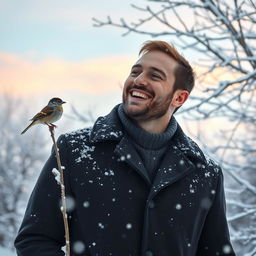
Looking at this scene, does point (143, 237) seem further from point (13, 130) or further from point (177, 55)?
point (13, 130)

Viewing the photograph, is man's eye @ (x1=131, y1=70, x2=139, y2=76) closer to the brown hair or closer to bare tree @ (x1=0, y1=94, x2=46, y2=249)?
the brown hair

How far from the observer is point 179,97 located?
2.70 meters

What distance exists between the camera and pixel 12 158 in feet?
88.3

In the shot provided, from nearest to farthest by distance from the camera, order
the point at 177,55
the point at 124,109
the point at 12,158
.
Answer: the point at 124,109 → the point at 177,55 → the point at 12,158

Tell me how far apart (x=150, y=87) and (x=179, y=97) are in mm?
319

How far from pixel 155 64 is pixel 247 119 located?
10.3ft

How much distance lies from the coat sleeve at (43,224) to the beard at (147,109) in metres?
0.49

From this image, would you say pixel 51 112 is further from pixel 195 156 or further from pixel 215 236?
pixel 215 236

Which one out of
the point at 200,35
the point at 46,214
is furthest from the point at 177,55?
the point at 200,35

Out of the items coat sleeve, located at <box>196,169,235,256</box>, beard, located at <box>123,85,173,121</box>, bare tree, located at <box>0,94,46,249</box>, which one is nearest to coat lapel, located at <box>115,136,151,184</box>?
beard, located at <box>123,85,173,121</box>

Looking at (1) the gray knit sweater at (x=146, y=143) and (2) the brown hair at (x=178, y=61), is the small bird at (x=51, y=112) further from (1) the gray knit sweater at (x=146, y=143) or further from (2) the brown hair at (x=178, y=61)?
(2) the brown hair at (x=178, y=61)

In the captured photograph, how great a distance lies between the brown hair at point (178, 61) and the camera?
8.55ft

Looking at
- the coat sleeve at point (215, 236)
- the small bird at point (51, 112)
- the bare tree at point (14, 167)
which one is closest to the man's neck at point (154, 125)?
the coat sleeve at point (215, 236)

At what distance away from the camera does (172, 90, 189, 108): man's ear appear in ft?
8.70
